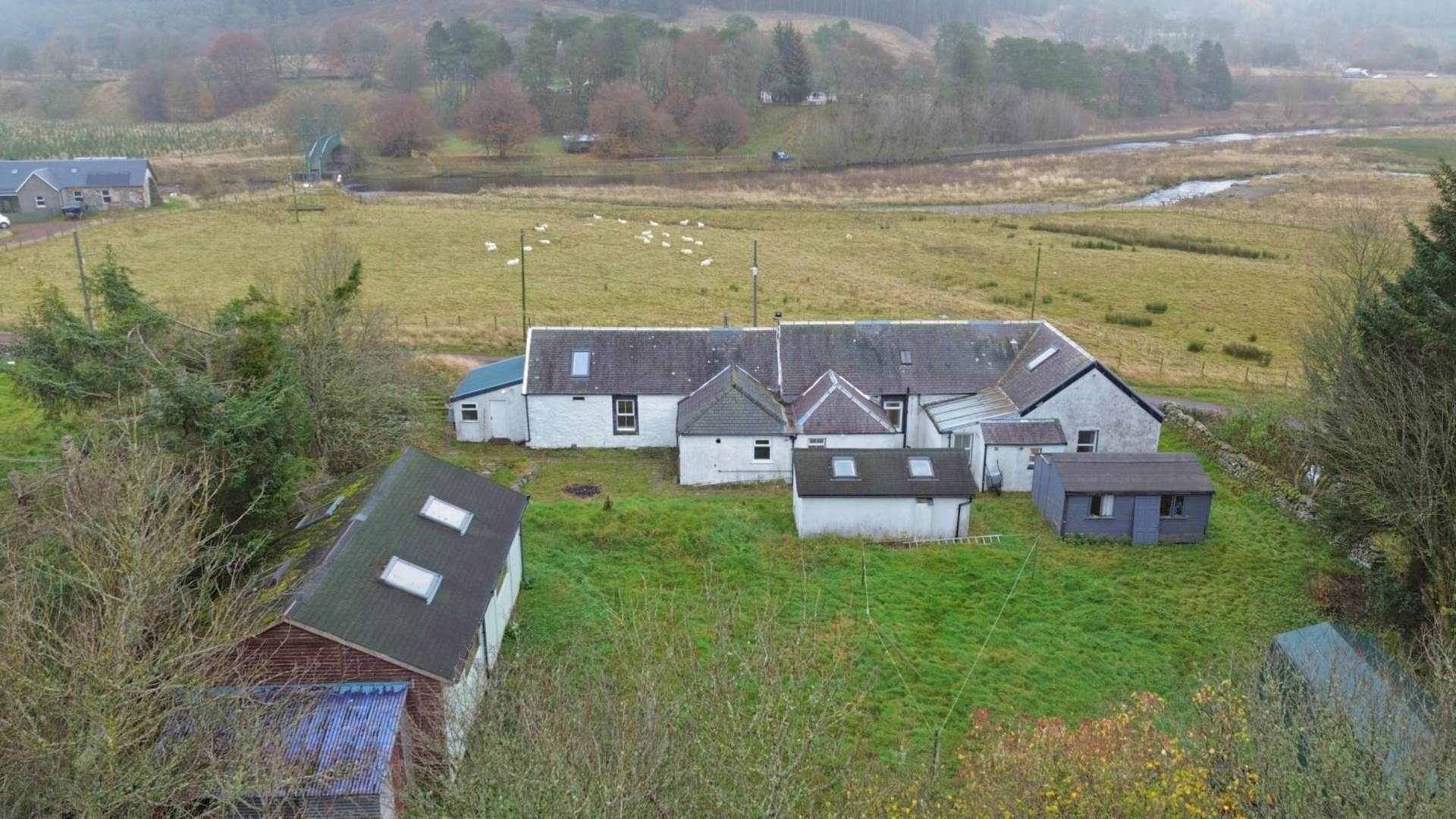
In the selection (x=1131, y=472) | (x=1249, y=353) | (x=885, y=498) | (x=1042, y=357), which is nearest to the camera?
(x=885, y=498)

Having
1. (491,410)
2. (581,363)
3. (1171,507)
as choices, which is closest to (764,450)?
(581,363)

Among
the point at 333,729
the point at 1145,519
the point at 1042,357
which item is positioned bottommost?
the point at 1145,519

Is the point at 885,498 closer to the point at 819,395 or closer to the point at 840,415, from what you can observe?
the point at 840,415

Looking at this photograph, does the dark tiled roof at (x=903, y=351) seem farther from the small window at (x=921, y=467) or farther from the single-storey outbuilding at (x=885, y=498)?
the single-storey outbuilding at (x=885, y=498)

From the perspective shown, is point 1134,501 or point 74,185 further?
point 74,185

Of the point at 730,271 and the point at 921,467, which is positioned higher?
the point at 730,271

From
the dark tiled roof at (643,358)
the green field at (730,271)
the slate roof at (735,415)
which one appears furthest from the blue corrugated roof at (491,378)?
the green field at (730,271)

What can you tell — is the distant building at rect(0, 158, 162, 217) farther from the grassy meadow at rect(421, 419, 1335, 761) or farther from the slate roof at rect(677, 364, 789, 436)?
the slate roof at rect(677, 364, 789, 436)
